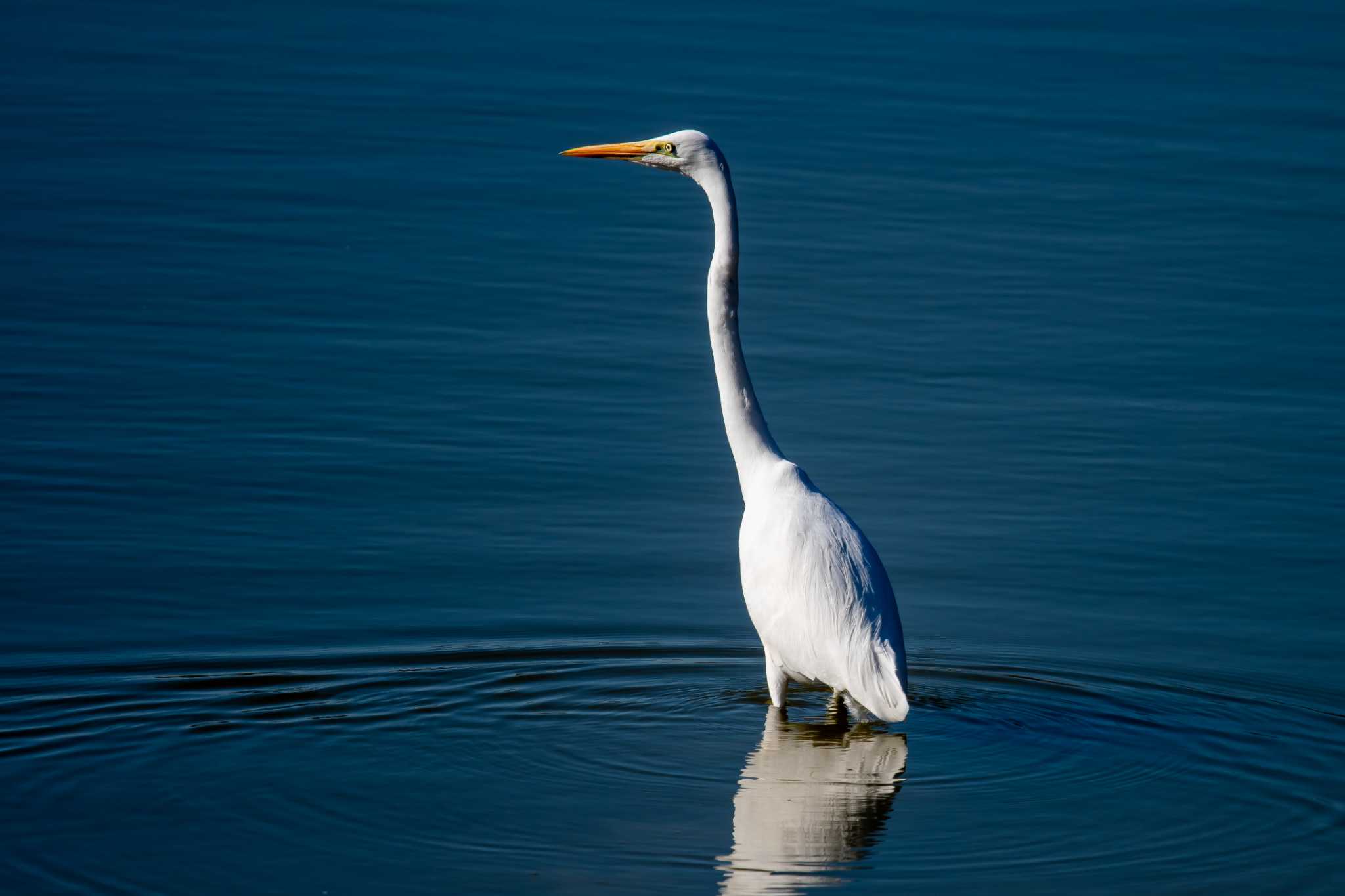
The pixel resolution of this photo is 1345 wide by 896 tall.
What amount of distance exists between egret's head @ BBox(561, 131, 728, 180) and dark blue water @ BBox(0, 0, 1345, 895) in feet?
5.61

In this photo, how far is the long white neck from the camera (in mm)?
7273

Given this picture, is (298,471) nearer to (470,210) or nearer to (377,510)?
(377,510)

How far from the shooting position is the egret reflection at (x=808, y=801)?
5566 mm

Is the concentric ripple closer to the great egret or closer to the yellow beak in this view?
the great egret

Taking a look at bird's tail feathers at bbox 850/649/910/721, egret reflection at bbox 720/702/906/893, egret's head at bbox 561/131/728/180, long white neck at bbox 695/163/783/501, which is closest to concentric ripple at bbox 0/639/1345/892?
egret reflection at bbox 720/702/906/893

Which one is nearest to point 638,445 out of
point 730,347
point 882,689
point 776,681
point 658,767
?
point 730,347

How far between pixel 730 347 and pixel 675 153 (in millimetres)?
747

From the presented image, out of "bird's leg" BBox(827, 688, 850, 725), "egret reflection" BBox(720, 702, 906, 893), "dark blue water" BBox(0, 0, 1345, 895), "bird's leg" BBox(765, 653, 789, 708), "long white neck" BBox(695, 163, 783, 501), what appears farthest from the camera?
"long white neck" BBox(695, 163, 783, 501)

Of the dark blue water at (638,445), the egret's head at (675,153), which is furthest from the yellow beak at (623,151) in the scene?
the dark blue water at (638,445)

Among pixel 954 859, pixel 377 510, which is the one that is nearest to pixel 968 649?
pixel 954 859

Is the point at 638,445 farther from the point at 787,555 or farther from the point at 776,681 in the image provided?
the point at 776,681

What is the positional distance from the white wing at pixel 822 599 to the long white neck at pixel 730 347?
0.73 ft

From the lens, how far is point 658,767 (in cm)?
629

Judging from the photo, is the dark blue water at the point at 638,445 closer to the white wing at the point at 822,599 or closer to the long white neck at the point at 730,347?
the white wing at the point at 822,599
